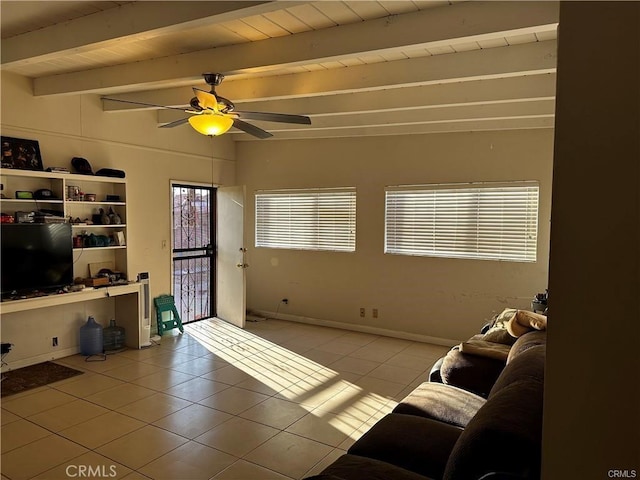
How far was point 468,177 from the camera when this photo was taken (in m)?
5.46

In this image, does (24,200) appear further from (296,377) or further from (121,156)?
(296,377)

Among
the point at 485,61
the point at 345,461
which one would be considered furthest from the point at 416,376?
the point at 485,61

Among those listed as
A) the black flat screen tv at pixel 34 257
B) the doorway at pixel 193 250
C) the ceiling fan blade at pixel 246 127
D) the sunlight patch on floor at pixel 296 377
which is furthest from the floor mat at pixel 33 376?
the ceiling fan blade at pixel 246 127

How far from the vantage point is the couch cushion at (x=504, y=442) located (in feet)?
4.69

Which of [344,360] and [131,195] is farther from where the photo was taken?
[131,195]

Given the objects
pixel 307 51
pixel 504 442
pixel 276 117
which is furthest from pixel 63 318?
pixel 504 442

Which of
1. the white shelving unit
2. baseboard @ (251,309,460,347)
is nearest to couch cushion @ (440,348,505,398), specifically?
baseboard @ (251,309,460,347)

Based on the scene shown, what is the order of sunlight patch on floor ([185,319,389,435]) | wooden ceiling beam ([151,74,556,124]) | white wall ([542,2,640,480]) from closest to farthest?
1. white wall ([542,2,640,480])
2. sunlight patch on floor ([185,319,389,435])
3. wooden ceiling beam ([151,74,556,124])

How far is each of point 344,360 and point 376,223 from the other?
1.98 meters

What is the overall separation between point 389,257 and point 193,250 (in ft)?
9.67

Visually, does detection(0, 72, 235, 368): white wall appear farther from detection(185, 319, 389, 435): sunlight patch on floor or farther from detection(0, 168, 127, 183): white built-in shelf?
detection(185, 319, 389, 435): sunlight patch on floor

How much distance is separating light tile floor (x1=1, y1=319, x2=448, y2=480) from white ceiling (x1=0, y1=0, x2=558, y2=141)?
2753 millimetres

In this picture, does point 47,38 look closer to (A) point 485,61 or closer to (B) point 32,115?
(B) point 32,115

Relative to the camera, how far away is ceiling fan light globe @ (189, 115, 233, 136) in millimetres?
3436
